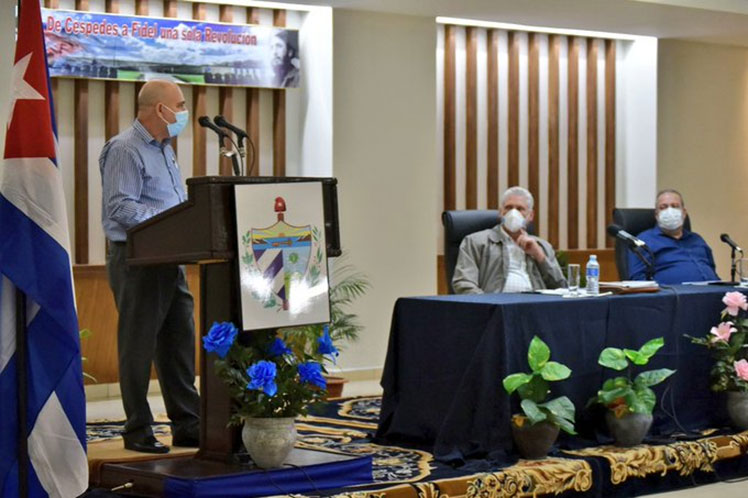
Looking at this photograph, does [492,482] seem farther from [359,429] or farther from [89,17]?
[89,17]

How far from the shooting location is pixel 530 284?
614 cm

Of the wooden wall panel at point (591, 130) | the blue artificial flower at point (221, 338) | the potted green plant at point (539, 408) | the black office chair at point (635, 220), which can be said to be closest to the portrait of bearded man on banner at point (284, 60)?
the black office chair at point (635, 220)

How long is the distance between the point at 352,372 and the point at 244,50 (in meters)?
2.06

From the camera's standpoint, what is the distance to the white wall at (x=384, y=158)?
7707mm

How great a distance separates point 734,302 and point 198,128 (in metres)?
3.38

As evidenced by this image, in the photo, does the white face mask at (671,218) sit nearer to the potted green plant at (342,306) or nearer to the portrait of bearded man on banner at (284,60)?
the potted green plant at (342,306)

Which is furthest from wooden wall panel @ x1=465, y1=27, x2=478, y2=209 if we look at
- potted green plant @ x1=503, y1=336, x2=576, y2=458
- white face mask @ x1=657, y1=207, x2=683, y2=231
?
potted green plant @ x1=503, y1=336, x2=576, y2=458

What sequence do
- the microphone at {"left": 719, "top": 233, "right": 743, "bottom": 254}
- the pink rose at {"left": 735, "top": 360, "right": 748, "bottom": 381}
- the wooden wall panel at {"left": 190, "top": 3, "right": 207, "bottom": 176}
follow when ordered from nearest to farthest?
1. the pink rose at {"left": 735, "top": 360, "right": 748, "bottom": 381}
2. the microphone at {"left": 719, "top": 233, "right": 743, "bottom": 254}
3. the wooden wall panel at {"left": 190, "top": 3, "right": 207, "bottom": 176}

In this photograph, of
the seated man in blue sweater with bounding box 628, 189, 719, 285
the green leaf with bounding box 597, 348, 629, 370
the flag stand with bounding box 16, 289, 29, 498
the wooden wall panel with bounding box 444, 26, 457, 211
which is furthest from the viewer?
the wooden wall panel with bounding box 444, 26, 457, 211

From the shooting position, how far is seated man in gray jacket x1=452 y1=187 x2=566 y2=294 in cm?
609

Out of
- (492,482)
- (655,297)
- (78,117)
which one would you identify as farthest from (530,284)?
(78,117)

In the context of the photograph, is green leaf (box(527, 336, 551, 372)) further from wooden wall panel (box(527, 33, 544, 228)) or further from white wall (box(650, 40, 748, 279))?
white wall (box(650, 40, 748, 279))

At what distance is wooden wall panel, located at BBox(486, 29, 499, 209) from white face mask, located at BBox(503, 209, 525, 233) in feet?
8.05

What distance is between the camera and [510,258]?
6.12 metres
